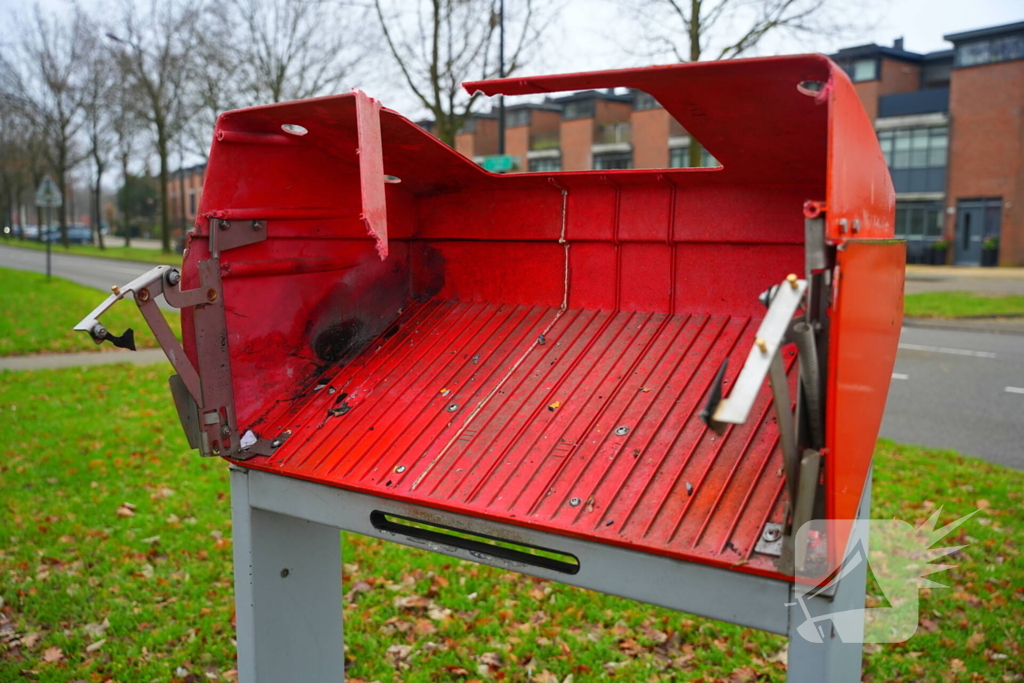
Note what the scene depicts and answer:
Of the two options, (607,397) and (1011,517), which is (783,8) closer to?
(1011,517)

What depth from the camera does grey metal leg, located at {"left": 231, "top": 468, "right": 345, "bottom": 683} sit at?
2.63 metres

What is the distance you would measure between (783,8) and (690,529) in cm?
1049

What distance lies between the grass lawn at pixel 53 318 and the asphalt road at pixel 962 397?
318 inches

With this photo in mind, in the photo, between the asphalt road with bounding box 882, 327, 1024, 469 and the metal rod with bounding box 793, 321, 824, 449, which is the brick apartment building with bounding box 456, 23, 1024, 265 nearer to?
the asphalt road with bounding box 882, 327, 1024, 469

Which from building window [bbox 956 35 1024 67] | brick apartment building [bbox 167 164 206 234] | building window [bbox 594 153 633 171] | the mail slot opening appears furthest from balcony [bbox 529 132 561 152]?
the mail slot opening

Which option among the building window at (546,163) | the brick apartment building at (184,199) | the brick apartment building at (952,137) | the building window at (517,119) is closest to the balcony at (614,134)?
the brick apartment building at (952,137)

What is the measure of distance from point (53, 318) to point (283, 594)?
12.6 m

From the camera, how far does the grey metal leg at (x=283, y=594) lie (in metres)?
2.63

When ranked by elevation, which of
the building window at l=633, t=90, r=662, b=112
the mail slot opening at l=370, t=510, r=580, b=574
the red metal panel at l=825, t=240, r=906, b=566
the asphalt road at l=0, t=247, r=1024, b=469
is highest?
the building window at l=633, t=90, r=662, b=112

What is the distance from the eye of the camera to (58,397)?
7930mm

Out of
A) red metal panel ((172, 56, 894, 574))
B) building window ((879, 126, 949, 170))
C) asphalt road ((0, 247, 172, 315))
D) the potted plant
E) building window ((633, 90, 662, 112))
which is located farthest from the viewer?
building window ((633, 90, 662, 112))

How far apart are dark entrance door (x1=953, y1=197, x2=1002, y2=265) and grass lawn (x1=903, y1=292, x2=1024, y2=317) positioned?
1431 cm

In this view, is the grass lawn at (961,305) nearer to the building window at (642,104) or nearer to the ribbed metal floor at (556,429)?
the ribbed metal floor at (556,429)

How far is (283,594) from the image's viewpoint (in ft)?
8.93
